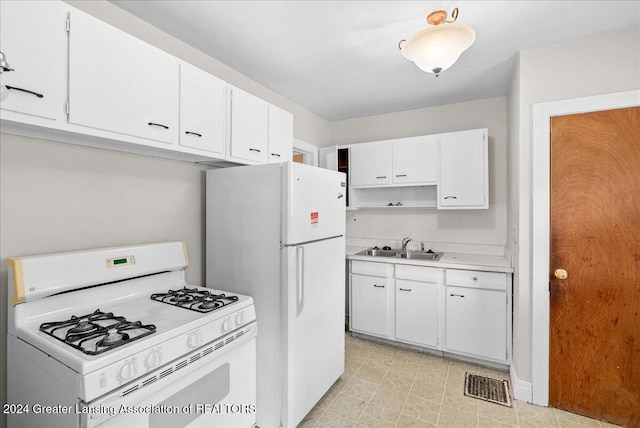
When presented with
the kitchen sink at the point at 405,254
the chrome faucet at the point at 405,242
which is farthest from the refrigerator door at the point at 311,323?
the chrome faucet at the point at 405,242

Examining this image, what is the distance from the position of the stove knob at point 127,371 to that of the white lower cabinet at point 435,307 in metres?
2.38

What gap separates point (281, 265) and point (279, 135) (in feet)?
3.81

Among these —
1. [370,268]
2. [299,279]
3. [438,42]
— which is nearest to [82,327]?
[299,279]

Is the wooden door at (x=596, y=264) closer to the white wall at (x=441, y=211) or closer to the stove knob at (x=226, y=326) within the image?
the white wall at (x=441, y=211)

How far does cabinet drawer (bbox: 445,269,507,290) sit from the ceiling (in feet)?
5.76

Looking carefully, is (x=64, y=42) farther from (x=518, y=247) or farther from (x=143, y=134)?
(x=518, y=247)

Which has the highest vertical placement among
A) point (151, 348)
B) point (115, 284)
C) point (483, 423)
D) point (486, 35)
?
point (486, 35)

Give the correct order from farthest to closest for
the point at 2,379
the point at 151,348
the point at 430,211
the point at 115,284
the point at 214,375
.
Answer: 1. the point at 430,211
2. the point at 115,284
3. the point at 214,375
4. the point at 2,379
5. the point at 151,348

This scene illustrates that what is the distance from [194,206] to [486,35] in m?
2.36

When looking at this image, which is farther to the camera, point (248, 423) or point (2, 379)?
point (248, 423)

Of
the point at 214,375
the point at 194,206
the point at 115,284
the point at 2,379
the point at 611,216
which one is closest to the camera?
the point at 2,379

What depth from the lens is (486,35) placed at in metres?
2.04

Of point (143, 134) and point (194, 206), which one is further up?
point (143, 134)

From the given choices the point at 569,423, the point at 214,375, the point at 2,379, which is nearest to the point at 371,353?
the point at 569,423
